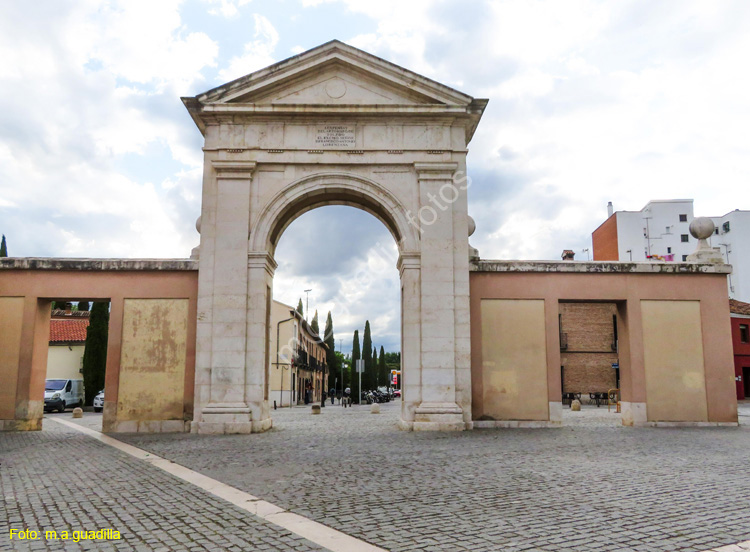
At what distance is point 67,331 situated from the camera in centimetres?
3788

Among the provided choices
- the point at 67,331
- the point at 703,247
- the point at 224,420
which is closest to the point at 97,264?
the point at 224,420

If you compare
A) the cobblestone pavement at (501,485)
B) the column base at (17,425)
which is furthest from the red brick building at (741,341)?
the column base at (17,425)

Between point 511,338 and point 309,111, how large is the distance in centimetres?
845

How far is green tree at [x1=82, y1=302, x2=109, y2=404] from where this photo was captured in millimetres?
33562

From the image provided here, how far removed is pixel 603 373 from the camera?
37.9 m

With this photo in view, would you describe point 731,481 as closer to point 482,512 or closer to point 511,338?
point 482,512

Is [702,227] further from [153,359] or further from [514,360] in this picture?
[153,359]

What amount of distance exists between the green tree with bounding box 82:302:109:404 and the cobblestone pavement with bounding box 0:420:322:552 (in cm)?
2544

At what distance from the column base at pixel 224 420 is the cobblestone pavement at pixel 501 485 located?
1372mm

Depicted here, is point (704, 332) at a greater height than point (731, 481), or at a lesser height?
greater

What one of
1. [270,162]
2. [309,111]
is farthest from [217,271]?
[309,111]

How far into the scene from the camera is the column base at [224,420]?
1503 cm

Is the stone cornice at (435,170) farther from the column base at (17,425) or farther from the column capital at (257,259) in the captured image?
the column base at (17,425)

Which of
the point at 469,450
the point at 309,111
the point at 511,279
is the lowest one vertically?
the point at 469,450
